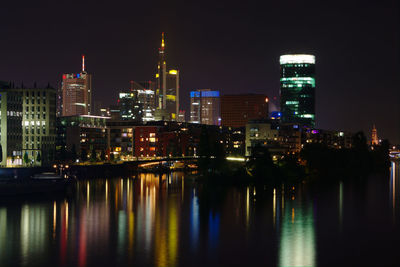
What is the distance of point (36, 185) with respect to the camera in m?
66.2

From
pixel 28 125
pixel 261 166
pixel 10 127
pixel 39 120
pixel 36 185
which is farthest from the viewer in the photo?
pixel 39 120

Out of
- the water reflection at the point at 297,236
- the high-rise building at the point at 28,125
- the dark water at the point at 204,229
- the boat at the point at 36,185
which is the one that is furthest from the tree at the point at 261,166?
the high-rise building at the point at 28,125

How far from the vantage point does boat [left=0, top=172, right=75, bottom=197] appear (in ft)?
208

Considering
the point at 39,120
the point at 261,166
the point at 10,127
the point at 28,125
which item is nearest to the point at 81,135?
the point at 39,120

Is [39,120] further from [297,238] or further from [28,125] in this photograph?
[297,238]

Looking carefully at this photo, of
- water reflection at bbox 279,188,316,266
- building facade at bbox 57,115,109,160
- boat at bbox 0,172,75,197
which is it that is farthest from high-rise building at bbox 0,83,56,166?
water reflection at bbox 279,188,316,266

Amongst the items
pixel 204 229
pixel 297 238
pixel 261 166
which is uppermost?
pixel 261 166

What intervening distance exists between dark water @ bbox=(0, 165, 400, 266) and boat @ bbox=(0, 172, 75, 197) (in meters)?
3.36

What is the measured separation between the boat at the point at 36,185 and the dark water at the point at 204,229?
336 centimetres

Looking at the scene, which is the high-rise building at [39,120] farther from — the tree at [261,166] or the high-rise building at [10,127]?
the tree at [261,166]

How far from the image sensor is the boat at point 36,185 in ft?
208

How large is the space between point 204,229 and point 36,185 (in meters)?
30.1

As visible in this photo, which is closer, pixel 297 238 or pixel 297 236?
pixel 297 238

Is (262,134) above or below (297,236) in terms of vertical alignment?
above
